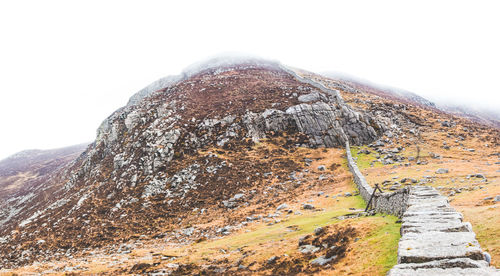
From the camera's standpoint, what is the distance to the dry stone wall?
7.04 m

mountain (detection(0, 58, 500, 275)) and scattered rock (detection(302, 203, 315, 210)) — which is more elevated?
mountain (detection(0, 58, 500, 275))

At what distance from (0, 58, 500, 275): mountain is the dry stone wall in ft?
4.32

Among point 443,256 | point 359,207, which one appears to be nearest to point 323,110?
point 359,207

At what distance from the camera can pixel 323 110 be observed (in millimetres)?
49000

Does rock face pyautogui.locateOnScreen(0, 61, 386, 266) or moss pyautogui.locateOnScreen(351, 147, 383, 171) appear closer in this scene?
rock face pyautogui.locateOnScreen(0, 61, 386, 266)

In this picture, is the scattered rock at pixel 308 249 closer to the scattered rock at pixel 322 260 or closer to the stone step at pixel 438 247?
the scattered rock at pixel 322 260

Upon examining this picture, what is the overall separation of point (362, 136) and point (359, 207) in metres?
25.2

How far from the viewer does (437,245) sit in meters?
8.35

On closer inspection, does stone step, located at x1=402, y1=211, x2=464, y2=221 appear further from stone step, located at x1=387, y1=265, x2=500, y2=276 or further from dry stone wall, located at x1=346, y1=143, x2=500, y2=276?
stone step, located at x1=387, y1=265, x2=500, y2=276

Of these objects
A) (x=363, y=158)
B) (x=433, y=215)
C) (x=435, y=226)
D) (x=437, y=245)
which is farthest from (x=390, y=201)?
(x=363, y=158)

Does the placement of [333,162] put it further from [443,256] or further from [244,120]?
[443,256]

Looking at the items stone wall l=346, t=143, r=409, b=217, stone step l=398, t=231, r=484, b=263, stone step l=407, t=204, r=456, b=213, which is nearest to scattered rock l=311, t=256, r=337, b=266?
stone step l=398, t=231, r=484, b=263

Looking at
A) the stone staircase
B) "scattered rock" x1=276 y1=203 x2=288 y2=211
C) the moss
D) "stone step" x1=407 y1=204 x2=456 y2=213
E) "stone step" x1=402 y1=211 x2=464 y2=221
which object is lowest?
"scattered rock" x1=276 y1=203 x2=288 y2=211

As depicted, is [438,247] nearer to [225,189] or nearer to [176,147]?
[225,189]
